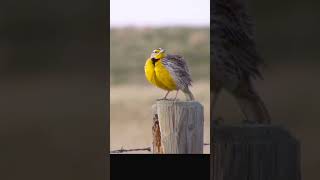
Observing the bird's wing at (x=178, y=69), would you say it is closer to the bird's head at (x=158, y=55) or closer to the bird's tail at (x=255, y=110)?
the bird's head at (x=158, y=55)

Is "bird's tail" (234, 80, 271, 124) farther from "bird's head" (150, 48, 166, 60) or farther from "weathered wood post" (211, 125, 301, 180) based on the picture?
"bird's head" (150, 48, 166, 60)

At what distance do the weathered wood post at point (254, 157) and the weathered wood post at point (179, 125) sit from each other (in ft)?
1.40

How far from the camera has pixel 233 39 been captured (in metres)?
1.39

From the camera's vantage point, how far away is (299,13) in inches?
53.6

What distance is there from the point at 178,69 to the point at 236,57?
102 cm

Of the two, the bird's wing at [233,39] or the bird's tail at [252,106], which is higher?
the bird's wing at [233,39]

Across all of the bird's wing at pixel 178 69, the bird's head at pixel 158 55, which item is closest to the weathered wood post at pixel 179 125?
the bird's wing at pixel 178 69

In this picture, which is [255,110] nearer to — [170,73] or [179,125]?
[179,125]

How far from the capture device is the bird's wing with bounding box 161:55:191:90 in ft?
7.98

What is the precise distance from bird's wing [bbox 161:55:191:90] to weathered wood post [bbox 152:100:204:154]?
0.71 m

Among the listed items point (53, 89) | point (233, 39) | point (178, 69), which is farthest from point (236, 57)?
point (178, 69)

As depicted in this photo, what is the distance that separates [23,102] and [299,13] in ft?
2.80

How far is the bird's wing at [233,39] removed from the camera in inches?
53.4

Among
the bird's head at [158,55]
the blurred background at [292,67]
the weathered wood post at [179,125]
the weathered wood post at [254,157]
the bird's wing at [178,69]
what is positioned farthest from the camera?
the bird's head at [158,55]
